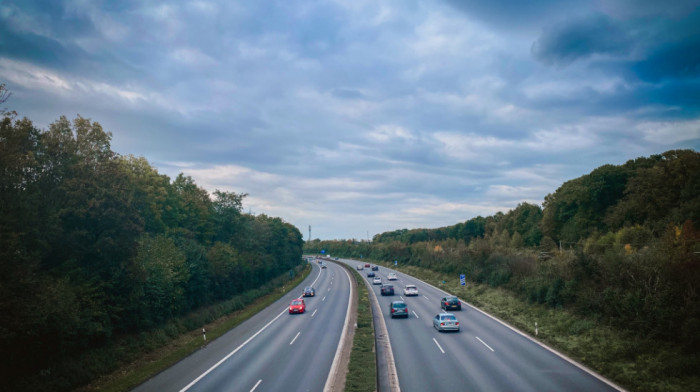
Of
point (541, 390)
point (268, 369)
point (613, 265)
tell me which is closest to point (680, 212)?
point (613, 265)

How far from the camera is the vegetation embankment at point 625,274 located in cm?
1620

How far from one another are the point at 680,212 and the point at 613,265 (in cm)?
2320

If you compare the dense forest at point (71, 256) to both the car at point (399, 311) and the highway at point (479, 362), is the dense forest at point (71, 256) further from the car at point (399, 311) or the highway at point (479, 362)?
the car at point (399, 311)

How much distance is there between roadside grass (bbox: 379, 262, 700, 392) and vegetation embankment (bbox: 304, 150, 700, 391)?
0.14 feet

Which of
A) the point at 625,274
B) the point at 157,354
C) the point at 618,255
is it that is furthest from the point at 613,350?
the point at 157,354

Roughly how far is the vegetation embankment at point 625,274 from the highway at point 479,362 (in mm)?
1575

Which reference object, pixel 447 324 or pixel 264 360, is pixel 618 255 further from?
pixel 264 360

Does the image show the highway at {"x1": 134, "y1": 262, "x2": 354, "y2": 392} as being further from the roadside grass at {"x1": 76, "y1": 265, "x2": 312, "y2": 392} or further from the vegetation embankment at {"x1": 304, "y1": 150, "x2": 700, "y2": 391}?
the vegetation embankment at {"x1": 304, "y1": 150, "x2": 700, "y2": 391}

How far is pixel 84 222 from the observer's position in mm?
23344

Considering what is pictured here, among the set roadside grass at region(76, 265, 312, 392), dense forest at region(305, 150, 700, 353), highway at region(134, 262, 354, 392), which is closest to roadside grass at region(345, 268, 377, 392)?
highway at region(134, 262, 354, 392)

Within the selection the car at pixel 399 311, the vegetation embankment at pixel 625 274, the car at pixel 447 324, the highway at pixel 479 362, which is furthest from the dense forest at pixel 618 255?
the car at pixel 399 311

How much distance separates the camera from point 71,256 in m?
22.6

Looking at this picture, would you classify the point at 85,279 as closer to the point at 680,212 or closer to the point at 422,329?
the point at 422,329

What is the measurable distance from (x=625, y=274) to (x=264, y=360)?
2118 centimetres
